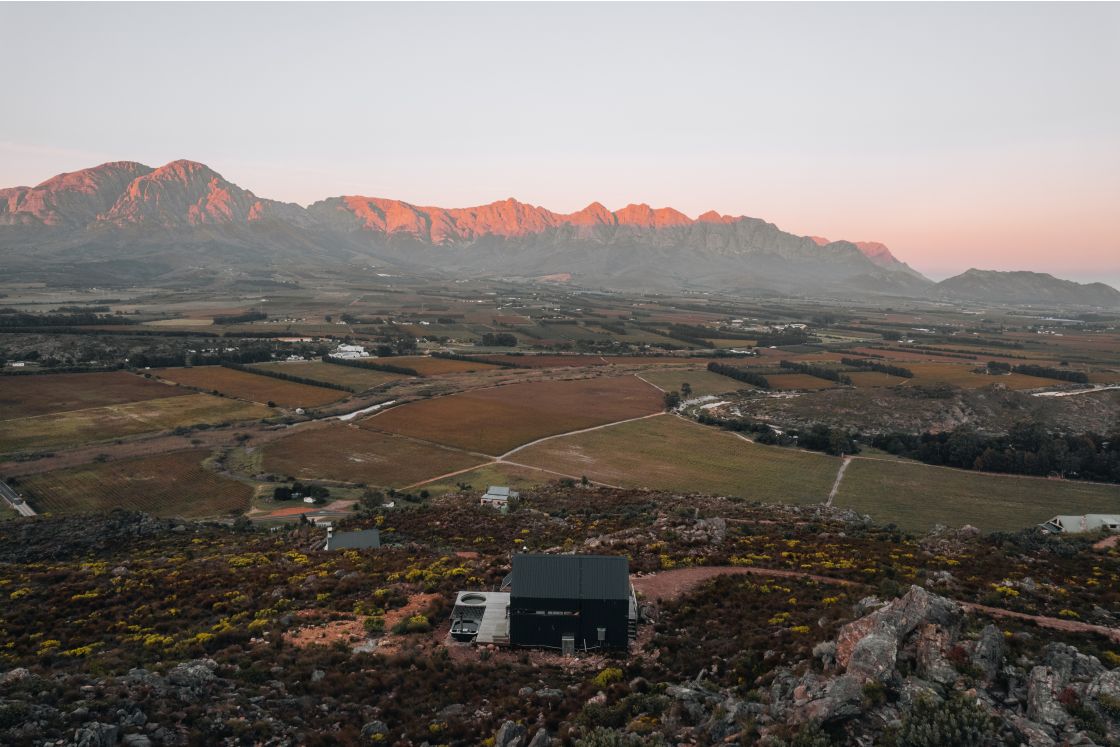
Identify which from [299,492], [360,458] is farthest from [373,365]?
[299,492]

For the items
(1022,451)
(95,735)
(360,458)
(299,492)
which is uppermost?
(95,735)

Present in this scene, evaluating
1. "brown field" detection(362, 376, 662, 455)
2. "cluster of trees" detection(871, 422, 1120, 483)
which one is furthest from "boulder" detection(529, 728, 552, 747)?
"cluster of trees" detection(871, 422, 1120, 483)

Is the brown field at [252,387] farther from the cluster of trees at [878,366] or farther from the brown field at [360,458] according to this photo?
the cluster of trees at [878,366]

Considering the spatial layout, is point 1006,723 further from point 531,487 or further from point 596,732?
point 531,487

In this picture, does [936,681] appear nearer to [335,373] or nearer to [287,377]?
[287,377]

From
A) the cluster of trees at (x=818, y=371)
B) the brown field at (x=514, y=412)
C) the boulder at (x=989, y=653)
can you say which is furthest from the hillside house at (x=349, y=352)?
the boulder at (x=989, y=653)
